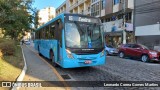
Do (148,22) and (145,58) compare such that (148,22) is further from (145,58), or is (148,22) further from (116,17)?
(145,58)

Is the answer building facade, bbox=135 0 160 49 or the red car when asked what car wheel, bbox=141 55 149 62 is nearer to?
the red car

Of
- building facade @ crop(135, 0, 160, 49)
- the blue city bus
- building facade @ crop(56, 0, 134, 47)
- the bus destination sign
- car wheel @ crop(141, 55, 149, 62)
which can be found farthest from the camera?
building facade @ crop(56, 0, 134, 47)

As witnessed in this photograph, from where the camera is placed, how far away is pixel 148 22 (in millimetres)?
27047

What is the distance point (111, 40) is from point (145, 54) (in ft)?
57.6

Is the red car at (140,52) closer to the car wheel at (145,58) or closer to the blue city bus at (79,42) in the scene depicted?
the car wheel at (145,58)

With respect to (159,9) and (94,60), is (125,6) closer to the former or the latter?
(159,9)

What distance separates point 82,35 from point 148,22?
18581 mm

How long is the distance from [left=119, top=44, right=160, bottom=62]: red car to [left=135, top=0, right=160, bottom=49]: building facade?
4837 mm

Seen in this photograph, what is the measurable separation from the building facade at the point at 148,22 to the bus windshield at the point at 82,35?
15.1m

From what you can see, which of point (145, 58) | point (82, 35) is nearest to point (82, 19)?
point (82, 35)

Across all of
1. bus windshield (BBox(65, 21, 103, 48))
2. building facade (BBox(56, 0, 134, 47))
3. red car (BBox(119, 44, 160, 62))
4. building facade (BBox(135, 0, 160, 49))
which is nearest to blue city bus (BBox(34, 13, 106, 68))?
bus windshield (BBox(65, 21, 103, 48))

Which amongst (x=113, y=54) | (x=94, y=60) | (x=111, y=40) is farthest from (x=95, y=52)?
(x=111, y=40)

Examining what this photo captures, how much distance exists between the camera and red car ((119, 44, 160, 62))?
60.2ft

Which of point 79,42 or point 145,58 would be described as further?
→ point 145,58
